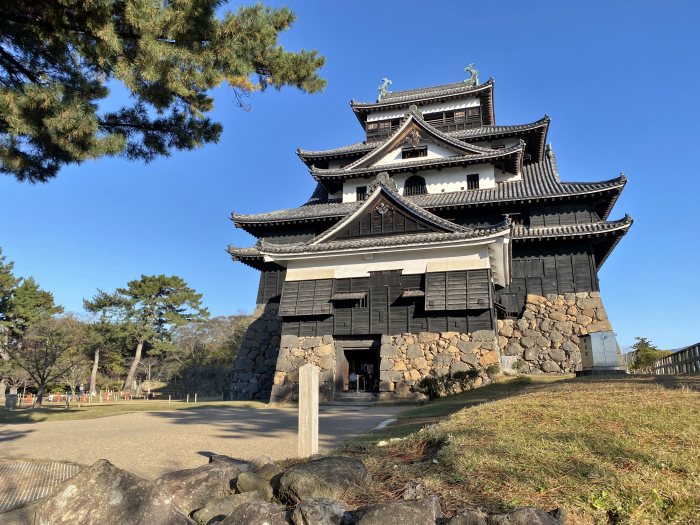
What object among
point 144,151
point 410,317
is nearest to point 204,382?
point 410,317

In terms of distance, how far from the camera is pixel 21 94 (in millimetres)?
6699

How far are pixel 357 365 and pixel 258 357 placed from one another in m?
5.91

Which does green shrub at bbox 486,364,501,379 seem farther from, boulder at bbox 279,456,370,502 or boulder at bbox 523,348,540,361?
boulder at bbox 279,456,370,502

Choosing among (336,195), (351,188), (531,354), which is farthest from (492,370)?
(336,195)

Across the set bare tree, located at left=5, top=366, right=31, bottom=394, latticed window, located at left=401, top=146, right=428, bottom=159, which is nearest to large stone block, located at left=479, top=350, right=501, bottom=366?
latticed window, located at left=401, top=146, right=428, bottom=159

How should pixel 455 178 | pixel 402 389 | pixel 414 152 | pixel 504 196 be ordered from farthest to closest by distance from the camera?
pixel 414 152, pixel 455 178, pixel 504 196, pixel 402 389

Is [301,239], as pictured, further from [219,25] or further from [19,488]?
[19,488]

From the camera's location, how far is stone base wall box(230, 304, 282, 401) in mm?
21656

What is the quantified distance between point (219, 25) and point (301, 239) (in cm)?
1675

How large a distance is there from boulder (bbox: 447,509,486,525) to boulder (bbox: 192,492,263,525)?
180 cm

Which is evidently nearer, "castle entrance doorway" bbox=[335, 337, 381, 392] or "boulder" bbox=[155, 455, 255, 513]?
"boulder" bbox=[155, 455, 255, 513]

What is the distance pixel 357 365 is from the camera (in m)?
19.0

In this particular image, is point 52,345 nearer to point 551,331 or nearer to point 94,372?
point 94,372

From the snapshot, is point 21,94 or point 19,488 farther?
point 21,94
